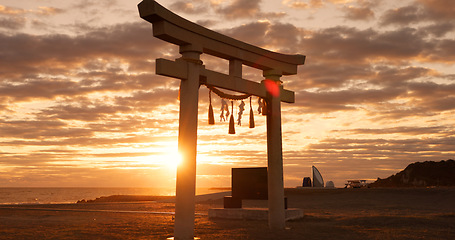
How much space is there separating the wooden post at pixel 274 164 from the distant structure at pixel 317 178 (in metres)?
32.3

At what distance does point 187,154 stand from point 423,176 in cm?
4327

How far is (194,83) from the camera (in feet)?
37.4

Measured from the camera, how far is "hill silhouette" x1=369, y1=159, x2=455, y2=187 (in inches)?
1822

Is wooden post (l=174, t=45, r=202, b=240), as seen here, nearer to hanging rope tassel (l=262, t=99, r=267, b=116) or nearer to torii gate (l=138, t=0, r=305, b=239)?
torii gate (l=138, t=0, r=305, b=239)

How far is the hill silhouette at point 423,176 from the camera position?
152 feet

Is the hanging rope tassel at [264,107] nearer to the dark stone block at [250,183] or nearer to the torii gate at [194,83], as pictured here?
the torii gate at [194,83]

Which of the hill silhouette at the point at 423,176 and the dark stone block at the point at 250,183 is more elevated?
the hill silhouette at the point at 423,176

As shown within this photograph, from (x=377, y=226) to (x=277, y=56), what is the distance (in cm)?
642

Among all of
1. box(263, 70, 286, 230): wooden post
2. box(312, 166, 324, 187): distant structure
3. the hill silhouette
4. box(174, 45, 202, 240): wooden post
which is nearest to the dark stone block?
box(263, 70, 286, 230): wooden post

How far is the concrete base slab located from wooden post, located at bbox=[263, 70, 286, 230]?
8.80 feet

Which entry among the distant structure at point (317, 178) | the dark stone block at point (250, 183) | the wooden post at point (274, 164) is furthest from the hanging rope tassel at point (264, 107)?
the distant structure at point (317, 178)

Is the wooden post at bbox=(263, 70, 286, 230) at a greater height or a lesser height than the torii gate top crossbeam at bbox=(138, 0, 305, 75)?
lesser

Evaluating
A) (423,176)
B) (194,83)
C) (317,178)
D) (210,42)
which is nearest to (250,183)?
(210,42)

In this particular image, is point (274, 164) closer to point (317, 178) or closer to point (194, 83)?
point (194, 83)
